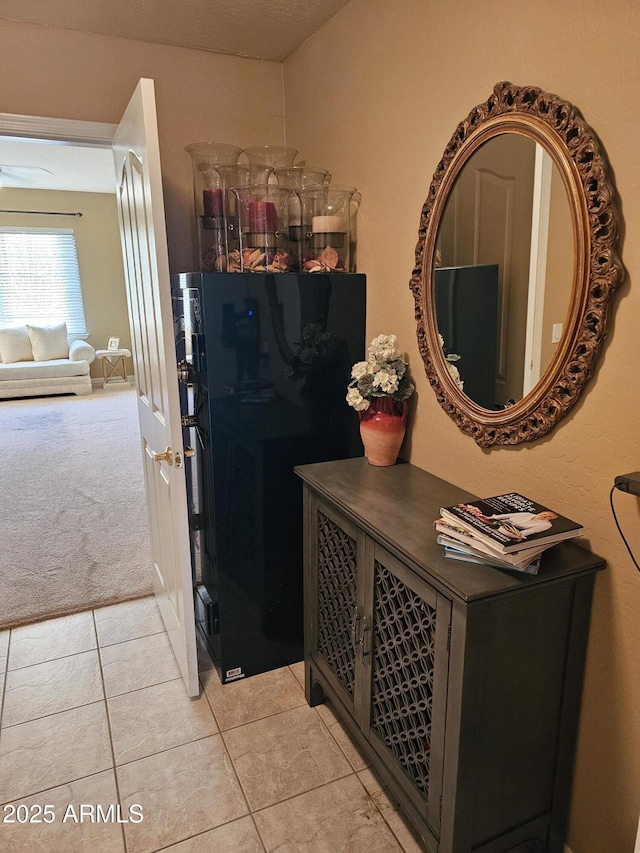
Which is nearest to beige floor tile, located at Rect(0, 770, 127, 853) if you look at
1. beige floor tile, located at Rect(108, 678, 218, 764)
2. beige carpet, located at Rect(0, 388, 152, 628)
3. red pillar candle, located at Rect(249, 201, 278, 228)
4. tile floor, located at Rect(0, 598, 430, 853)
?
A: tile floor, located at Rect(0, 598, 430, 853)

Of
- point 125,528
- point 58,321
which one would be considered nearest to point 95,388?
point 58,321

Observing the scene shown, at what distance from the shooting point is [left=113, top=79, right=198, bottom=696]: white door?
176 centimetres

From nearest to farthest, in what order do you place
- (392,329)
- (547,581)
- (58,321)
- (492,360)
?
(547,581)
(492,360)
(392,329)
(58,321)

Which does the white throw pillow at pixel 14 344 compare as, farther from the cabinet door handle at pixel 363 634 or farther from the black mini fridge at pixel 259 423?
the cabinet door handle at pixel 363 634

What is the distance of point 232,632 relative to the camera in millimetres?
2201

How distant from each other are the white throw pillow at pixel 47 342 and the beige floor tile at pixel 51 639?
19.9 ft

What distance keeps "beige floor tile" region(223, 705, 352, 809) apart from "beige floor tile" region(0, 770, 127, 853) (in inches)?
14.9

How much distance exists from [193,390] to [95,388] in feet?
22.2

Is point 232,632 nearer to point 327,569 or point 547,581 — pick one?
point 327,569

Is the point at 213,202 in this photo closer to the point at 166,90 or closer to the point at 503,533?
the point at 166,90

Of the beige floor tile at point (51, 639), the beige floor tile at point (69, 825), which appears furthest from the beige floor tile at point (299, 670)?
the beige floor tile at point (51, 639)

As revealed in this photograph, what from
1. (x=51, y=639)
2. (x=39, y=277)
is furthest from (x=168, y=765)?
(x=39, y=277)

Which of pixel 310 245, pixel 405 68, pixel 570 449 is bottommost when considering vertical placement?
pixel 570 449

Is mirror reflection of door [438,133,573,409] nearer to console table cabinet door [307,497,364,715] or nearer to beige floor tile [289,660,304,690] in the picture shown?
console table cabinet door [307,497,364,715]
